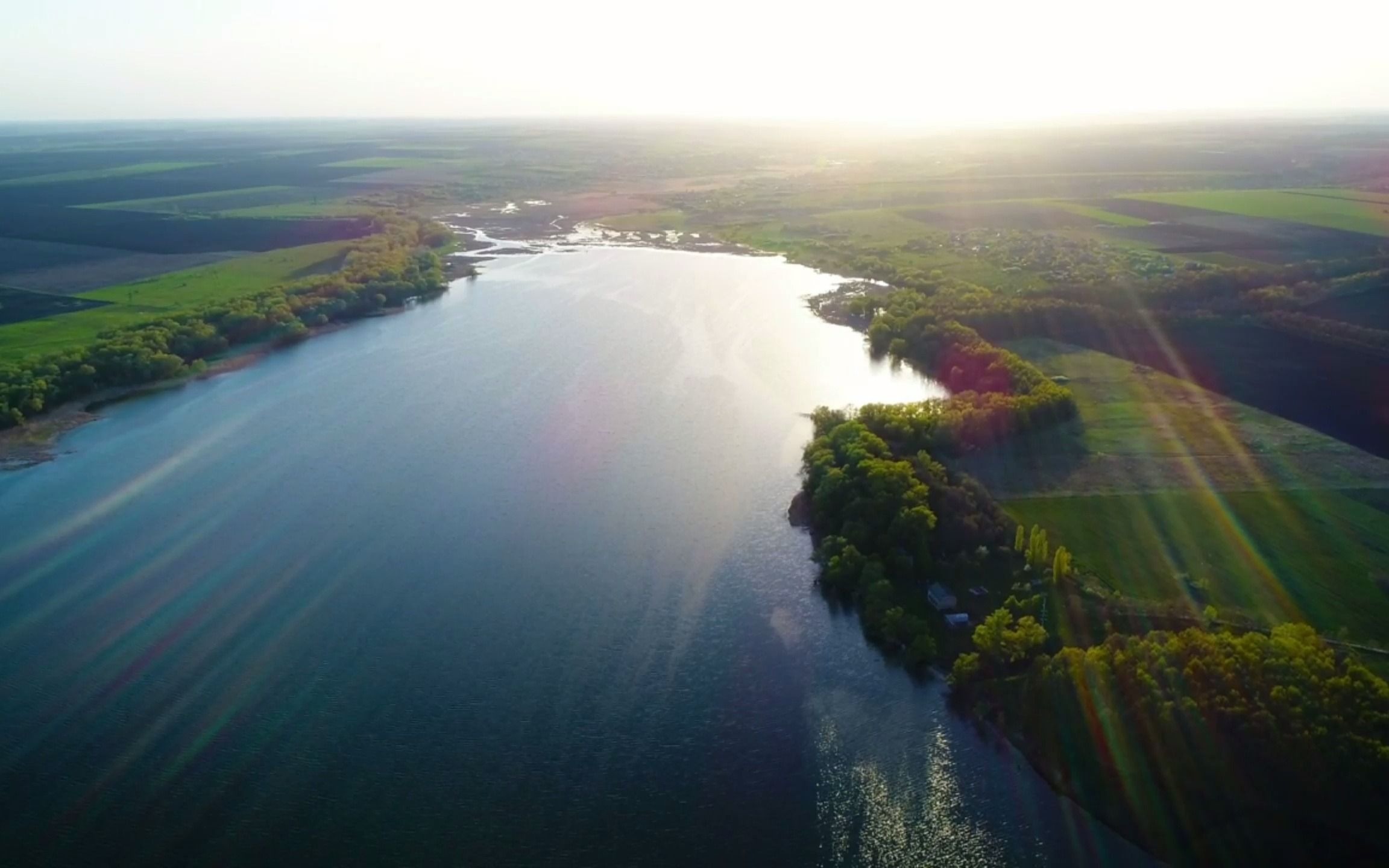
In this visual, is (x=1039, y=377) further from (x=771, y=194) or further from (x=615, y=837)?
(x=771, y=194)

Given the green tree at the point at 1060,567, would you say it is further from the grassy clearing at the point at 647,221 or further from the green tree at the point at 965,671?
the grassy clearing at the point at 647,221

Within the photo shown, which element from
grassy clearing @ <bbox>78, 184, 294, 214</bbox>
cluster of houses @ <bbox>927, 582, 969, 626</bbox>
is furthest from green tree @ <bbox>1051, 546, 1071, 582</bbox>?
grassy clearing @ <bbox>78, 184, 294, 214</bbox>

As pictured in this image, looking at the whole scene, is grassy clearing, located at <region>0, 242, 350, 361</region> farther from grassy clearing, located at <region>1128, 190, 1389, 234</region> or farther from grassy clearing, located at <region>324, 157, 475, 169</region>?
grassy clearing, located at <region>1128, 190, 1389, 234</region>

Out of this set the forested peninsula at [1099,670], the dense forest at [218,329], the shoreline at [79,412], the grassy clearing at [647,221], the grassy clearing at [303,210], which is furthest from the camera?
the grassy clearing at [303,210]

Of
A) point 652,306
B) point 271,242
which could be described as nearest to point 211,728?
point 652,306

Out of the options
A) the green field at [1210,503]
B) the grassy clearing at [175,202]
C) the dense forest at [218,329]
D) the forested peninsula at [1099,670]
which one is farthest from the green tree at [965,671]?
the grassy clearing at [175,202]
